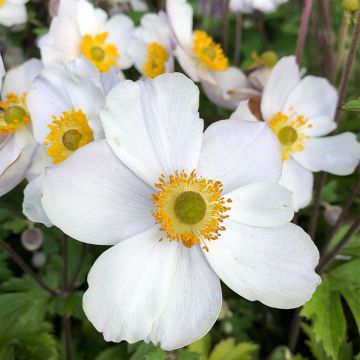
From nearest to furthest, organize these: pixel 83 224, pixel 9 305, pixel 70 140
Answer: pixel 83 224 < pixel 70 140 < pixel 9 305

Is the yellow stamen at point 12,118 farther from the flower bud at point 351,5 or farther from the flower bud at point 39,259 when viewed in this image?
the flower bud at point 351,5

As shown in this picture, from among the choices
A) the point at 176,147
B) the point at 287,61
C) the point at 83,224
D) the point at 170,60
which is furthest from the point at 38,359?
the point at 287,61

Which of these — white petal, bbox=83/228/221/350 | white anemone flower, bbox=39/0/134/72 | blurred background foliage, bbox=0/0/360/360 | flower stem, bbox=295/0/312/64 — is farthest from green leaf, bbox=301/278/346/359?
white anemone flower, bbox=39/0/134/72

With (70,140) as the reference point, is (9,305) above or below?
below

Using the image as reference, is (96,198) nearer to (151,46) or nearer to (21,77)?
(21,77)

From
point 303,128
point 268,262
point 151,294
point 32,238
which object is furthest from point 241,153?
point 32,238

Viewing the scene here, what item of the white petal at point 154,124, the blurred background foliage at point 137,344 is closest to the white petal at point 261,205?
the white petal at point 154,124

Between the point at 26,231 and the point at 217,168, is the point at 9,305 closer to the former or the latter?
the point at 26,231
